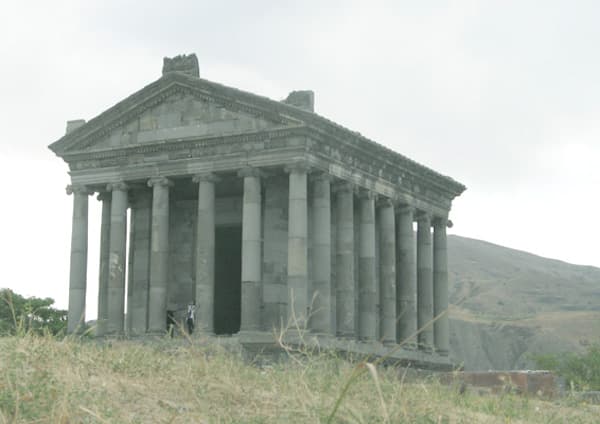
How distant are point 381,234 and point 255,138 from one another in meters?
7.35

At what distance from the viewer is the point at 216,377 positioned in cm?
1435

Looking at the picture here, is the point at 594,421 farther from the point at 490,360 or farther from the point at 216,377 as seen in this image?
the point at 490,360

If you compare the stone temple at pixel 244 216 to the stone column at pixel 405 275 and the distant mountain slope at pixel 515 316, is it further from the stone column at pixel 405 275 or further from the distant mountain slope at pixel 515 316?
the distant mountain slope at pixel 515 316

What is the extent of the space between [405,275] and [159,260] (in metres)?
10.3

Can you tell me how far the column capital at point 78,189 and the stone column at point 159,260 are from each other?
314cm

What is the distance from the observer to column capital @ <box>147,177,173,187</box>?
1307 inches

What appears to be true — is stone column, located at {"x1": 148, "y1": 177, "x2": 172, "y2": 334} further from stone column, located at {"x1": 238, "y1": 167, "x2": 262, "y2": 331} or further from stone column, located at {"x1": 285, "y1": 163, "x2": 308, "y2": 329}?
stone column, located at {"x1": 285, "y1": 163, "x2": 308, "y2": 329}

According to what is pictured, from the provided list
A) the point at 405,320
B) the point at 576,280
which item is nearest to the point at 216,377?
the point at 405,320

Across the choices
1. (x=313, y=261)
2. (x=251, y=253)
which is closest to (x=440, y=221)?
(x=313, y=261)

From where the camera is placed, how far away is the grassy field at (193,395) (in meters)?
11.3

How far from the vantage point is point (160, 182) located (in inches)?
1309

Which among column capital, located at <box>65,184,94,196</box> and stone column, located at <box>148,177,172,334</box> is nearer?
stone column, located at <box>148,177,172,334</box>

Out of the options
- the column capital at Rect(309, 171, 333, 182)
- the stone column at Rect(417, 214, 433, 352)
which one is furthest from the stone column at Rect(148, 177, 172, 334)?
the stone column at Rect(417, 214, 433, 352)

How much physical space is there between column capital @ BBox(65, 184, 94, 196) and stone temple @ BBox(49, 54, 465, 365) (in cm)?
7
